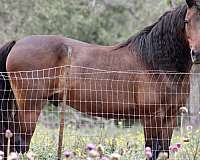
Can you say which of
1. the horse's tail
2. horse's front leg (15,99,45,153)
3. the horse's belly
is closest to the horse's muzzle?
the horse's belly

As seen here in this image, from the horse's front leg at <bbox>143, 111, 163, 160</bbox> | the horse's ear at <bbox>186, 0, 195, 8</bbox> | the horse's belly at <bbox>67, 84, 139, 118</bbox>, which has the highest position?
the horse's ear at <bbox>186, 0, 195, 8</bbox>

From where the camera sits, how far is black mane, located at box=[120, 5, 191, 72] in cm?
550

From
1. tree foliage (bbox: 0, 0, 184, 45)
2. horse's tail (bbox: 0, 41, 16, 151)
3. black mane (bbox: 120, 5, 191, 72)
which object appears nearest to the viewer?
black mane (bbox: 120, 5, 191, 72)

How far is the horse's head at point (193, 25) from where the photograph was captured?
511cm

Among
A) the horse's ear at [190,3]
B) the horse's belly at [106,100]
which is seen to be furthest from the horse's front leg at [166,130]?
the horse's ear at [190,3]

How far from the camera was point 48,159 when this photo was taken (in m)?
5.67

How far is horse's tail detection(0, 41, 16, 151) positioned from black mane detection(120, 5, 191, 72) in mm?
1542

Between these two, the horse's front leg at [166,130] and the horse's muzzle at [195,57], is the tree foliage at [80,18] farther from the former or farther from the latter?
the horse's muzzle at [195,57]

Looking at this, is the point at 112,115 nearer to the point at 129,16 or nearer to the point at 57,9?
the point at 57,9

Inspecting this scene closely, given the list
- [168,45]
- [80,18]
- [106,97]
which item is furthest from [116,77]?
[80,18]

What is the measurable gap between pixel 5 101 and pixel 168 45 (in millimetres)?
1968

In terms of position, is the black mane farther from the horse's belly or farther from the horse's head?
the horse's belly

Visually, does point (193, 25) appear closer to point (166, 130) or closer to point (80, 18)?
point (166, 130)

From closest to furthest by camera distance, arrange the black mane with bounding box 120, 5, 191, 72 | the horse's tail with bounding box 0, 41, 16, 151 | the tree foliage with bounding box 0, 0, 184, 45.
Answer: the black mane with bounding box 120, 5, 191, 72, the horse's tail with bounding box 0, 41, 16, 151, the tree foliage with bounding box 0, 0, 184, 45
